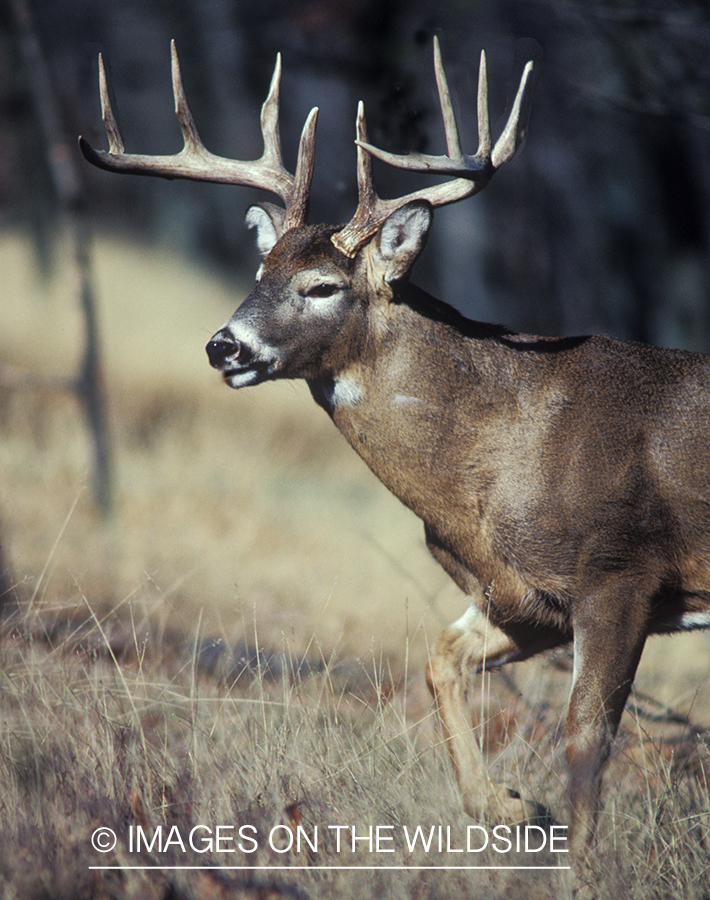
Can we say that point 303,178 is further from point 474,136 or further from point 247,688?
point 474,136

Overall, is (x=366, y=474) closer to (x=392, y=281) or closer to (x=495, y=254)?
(x=495, y=254)

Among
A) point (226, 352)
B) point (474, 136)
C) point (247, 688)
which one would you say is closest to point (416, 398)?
point (226, 352)

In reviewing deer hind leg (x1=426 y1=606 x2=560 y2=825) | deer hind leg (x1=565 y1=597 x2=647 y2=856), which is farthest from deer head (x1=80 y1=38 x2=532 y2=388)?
deer hind leg (x1=565 y1=597 x2=647 y2=856)

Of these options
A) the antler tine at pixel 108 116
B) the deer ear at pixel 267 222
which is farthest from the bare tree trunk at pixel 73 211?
the deer ear at pixel 267 222

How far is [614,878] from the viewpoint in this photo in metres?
3.15

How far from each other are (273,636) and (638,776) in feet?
9.57

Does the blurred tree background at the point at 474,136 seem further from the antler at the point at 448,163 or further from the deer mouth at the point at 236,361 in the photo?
the deer mouth at the point at 236,361

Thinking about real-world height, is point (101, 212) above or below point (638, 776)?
above

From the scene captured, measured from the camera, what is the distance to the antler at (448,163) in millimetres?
3934

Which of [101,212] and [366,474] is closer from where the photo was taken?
[366,474]

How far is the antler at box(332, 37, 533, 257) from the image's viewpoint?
3.93 metres

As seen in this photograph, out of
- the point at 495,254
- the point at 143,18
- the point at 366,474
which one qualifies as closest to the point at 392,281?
the point at 366,474

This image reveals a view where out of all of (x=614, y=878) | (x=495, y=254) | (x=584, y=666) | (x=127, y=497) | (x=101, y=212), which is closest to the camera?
(x=614, y=878)

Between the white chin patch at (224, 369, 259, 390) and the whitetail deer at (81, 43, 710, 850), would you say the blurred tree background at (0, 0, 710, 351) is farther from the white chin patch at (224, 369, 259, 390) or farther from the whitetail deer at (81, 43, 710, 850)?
the white chin patch at (224, 369, 259, 390)
